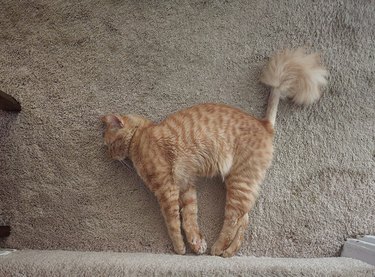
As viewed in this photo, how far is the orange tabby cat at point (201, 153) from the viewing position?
152 centimetres

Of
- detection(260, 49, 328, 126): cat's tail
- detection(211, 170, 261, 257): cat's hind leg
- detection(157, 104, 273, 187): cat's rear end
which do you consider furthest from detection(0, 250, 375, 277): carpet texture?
detection(260, 49, 328, 126): cat's tail

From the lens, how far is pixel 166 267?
1.40 metres

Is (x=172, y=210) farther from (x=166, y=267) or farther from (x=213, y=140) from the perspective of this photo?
(x=213, y=140)

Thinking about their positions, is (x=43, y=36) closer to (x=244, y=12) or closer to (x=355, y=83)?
(x=244, y=12)

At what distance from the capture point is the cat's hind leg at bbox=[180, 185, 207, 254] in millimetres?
1559

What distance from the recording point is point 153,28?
5.78 ft

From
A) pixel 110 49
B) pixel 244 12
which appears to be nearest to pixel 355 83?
pixel 244 12

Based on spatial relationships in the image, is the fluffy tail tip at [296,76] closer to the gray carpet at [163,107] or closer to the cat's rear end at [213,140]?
the gray carpet at [163,107]

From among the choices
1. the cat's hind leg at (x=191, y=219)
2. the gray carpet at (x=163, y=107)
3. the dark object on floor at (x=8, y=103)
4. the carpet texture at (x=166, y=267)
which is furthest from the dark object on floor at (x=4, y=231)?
the cat's hind leg at (x=191, y=219)

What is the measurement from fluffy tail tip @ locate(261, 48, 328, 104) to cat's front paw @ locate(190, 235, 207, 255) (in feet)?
2.48

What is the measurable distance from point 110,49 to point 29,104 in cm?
46

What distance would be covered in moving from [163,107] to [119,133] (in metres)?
0.26

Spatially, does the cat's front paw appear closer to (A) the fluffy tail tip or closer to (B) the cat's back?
(B) the cat's back

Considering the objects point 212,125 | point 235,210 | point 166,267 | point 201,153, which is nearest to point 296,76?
point 212,125
